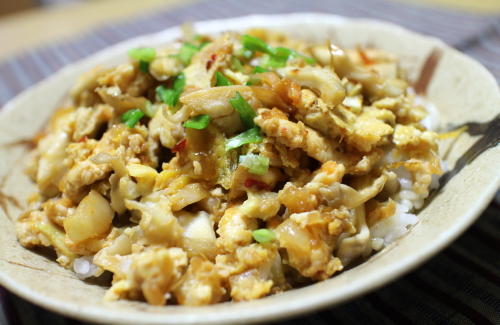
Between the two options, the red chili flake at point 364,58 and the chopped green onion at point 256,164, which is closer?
the chopped green onion at point 256,164

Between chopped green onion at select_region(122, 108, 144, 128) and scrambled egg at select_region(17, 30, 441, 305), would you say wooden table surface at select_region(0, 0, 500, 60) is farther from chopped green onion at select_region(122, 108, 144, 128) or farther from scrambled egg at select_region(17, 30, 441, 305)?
chopped green onion at select_region(122, 108, 144, 128)

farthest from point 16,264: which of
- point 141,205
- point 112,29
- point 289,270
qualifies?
point 112,29

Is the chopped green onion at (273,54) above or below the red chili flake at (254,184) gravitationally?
above

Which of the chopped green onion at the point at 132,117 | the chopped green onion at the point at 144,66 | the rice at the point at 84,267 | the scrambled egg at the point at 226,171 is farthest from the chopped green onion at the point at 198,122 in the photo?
the rice at the point at 84,267

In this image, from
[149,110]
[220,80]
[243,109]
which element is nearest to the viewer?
[243,109]

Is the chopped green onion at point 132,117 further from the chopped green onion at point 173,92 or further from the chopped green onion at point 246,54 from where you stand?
the chopped green onion at point 246,54

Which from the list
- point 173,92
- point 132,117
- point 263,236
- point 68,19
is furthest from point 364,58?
point 68,19

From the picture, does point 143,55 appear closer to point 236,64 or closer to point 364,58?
point 236,64
